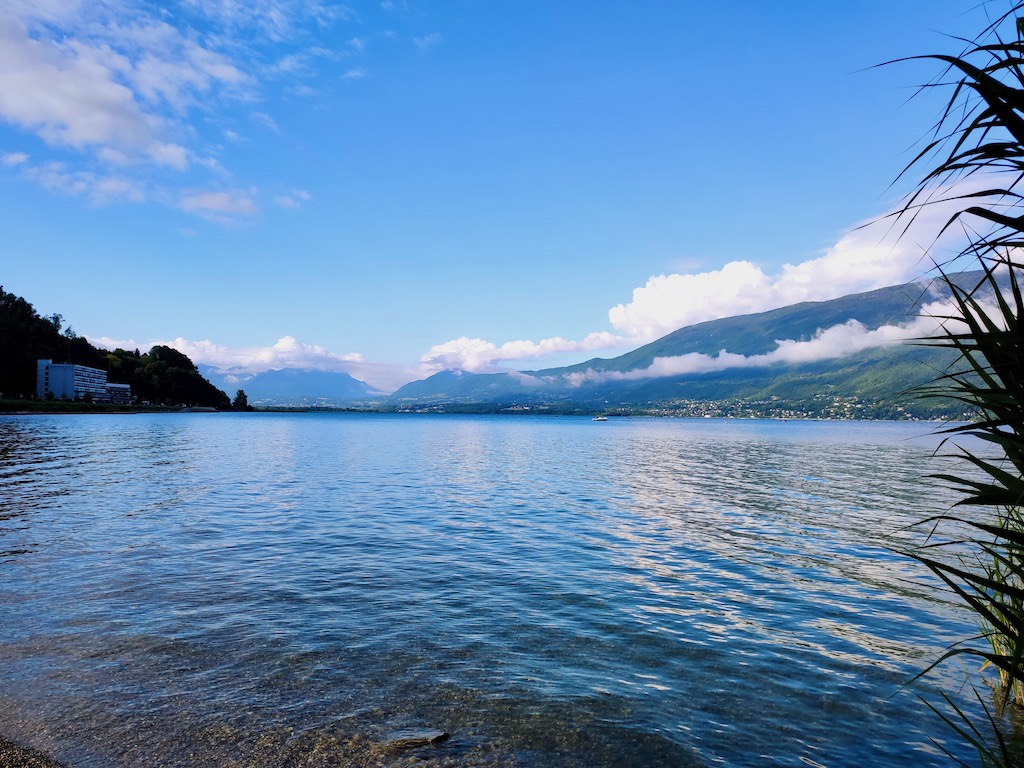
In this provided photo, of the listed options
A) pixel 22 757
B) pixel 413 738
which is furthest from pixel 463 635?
pixel 22 757

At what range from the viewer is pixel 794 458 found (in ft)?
271

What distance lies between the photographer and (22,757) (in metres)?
9.23

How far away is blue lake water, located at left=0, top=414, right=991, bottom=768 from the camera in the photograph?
10586 mm

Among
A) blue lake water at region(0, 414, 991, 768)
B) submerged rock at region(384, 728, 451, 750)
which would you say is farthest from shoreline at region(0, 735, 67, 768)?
submerged rock at region(384, 728, 451, 750)

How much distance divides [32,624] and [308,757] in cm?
1056

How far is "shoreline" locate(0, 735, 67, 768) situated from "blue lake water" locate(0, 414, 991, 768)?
0.94ft

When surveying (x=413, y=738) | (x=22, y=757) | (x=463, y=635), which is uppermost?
(x=22, y=757)

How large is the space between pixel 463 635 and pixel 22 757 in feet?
29.5

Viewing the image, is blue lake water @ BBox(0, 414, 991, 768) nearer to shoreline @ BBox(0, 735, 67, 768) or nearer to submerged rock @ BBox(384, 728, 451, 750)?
submerged rock @ BBox(384, 728, 451, 750)

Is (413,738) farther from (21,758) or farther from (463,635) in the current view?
(21,758)

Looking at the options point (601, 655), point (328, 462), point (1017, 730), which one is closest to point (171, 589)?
point (601, 655)

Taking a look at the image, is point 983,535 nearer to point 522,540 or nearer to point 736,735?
point 522,540

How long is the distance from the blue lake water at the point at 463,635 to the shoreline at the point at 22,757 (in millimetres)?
285

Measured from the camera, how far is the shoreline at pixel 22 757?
29.6 feet
